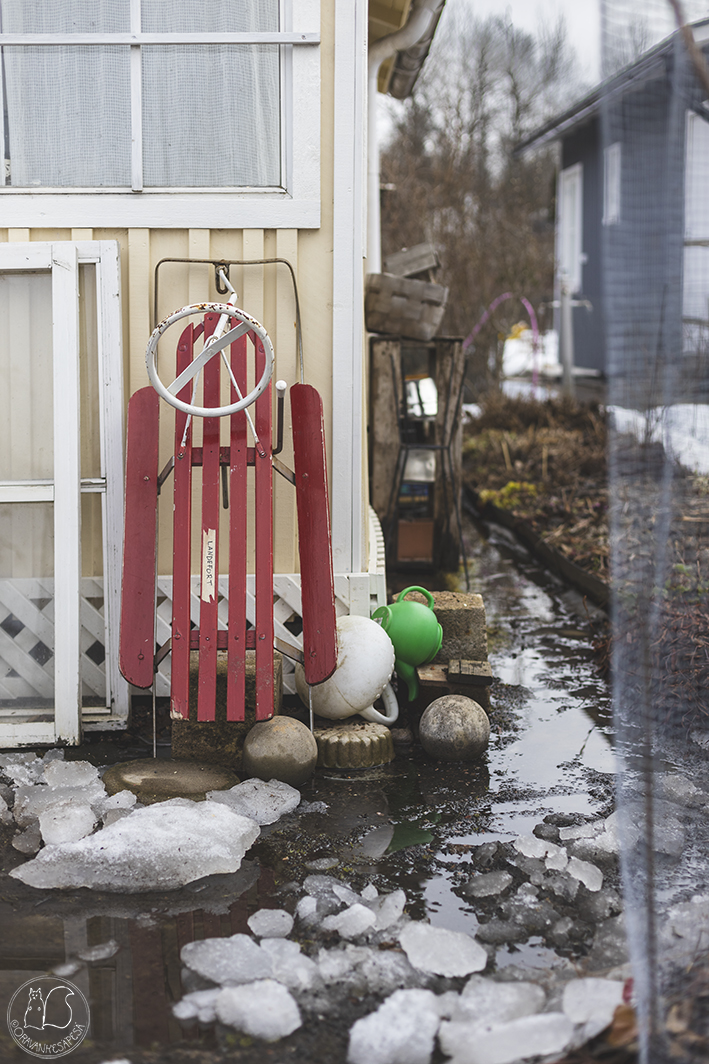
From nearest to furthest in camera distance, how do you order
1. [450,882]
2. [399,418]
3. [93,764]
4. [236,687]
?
[450,882] → [236,687] → [93,764] → [399,418]

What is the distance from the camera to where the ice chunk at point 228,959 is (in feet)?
7.25

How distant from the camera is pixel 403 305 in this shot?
5957mm

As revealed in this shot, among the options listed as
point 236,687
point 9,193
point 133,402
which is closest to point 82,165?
point 9,193

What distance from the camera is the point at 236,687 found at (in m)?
3.28

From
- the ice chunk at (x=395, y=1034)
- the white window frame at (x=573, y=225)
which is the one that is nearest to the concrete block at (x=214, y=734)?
the ice chunk at (x=395, y=1034)

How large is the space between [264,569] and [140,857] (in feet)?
3.71

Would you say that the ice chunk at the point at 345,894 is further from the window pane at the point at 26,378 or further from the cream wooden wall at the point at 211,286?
the window pane at the point at 26,378

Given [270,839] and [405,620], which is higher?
[405,620]

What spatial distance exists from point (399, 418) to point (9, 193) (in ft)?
10.1

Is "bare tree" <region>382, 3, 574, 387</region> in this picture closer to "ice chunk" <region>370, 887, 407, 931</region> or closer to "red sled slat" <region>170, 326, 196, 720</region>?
"red sled slat" <region>170, 326, 196, 720</region>

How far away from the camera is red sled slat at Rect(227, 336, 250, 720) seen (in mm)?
3281

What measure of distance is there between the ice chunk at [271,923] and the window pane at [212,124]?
9.22ft

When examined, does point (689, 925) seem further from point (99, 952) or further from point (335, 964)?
point (99, 952)

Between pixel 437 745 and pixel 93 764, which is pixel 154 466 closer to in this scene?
pixel 93 764
